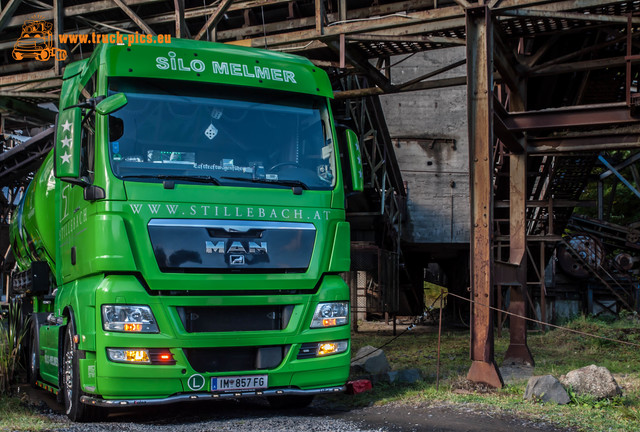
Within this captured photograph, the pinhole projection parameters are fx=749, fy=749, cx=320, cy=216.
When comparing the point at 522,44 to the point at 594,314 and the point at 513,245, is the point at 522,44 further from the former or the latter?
the point at 594,314

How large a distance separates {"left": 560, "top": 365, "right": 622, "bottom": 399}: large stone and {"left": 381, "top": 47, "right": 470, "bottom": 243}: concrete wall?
1544 centimetres

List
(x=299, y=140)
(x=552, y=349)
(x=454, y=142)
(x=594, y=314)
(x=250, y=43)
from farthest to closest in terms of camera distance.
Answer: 1. (x=454, y=142)
2. (x=594, y=314)
3. (x=552, y=349)
4. (x=250, y=43)
5. (x=299, y=140)

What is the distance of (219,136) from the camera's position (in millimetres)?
7637

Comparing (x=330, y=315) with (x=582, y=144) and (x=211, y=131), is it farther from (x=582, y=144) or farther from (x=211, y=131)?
(x=582, y=144)

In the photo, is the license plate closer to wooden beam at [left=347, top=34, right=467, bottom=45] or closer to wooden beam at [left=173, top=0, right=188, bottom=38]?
wooden beam at [left=347, top=34, right=467, bottom=45]

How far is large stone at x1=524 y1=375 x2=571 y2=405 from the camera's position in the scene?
796cm

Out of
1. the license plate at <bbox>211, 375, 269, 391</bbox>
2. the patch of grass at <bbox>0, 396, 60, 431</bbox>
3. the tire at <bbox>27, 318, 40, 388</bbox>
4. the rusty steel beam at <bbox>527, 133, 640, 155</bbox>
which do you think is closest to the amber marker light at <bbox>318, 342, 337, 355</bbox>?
the license plate at <bbox>211, 375, 269, 391</bbox>

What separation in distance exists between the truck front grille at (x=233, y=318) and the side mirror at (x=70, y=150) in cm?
170

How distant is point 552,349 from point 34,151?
629 inches

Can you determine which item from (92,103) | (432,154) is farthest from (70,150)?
(432,154)

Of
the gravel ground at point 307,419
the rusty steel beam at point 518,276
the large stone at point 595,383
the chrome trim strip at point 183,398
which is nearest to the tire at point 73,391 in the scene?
the gravel ground at point 307,419

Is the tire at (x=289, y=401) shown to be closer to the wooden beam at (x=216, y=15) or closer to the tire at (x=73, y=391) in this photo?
the tire at (x=73, y=391)

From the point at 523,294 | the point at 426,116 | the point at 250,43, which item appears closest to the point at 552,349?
the point at 523,294

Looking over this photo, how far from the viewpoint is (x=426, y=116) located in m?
24.2
